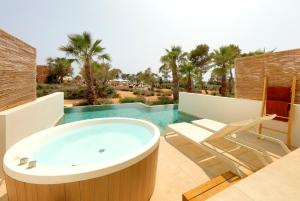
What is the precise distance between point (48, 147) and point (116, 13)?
329 inches

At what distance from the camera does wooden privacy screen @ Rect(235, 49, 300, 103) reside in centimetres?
431

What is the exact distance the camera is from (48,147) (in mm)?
3277

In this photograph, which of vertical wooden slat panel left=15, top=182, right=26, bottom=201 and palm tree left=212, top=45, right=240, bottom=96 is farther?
palm tree left=212, top=45, right=240, bottom=96

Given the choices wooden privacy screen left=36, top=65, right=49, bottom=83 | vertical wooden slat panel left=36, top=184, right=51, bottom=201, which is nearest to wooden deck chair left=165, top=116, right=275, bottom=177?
vertical wooden slat panel left=36, top=184, right=51, bottom=201

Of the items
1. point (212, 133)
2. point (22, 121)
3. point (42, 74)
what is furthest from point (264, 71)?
point (42, 74)

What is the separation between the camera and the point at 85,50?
997cm

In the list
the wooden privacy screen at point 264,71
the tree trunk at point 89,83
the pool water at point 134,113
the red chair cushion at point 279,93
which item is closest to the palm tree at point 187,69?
the pool water at point 134,113

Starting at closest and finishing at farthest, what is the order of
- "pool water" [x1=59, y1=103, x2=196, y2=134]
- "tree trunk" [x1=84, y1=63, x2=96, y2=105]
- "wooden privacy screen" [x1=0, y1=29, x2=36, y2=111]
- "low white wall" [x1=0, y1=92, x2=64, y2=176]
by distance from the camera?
"low white wall" [x1=0, y1=92, x2=64, y2=176] → "wooden privacy screen" [x1=0, y1=29, x2=36, y2=111] → "pool water" [x1=59, y1=103, x2=196, y2=134] → "tree trunk" [x1=84, y1=63, x2=96, y2=105]

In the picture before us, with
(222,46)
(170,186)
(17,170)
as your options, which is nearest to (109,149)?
(170,186)

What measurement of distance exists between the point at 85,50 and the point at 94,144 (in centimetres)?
782

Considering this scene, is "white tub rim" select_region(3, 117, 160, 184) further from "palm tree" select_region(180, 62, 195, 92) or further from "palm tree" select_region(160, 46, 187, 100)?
"palm tree" select_region(180, 62, 195, 92)

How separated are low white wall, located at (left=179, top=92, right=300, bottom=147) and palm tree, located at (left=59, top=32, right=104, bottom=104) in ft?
21.0

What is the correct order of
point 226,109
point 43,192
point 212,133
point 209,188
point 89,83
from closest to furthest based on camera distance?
point 43,192
point 209,188
point 212,133
point 226,109
point 89,83

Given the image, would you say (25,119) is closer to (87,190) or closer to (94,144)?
(94,144)
